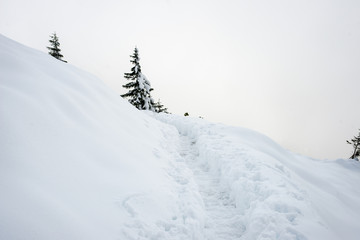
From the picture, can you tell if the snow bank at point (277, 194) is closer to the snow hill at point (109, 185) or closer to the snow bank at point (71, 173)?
the snow hill at point (109, 185)

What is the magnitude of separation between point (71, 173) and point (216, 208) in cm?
383

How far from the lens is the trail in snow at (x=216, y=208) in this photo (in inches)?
155

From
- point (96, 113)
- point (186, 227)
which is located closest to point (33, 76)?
point (96, 113)

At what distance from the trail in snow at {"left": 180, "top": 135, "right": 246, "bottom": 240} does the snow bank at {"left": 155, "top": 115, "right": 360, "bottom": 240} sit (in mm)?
69

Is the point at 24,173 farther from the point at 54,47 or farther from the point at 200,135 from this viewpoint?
the point at 54,47

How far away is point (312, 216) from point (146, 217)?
397 centimetres

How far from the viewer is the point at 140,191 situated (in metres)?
3.90

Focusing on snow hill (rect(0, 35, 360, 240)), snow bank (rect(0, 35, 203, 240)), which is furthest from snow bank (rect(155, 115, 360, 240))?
snow bank (rect(0, 35, 203, 240))

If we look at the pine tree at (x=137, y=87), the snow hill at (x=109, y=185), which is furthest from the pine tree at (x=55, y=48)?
the snow hill at (x=109, y=185)

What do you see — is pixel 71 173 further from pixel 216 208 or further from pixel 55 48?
pixel 55 48

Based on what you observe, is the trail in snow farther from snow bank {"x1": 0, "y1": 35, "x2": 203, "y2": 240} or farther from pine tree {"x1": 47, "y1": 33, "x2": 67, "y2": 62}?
pine tree {"x1": 47, "y1": 33, "x2": 67, "y2": 62}

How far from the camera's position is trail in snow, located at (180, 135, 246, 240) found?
155 inches

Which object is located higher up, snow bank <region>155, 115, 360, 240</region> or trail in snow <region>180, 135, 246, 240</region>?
snow bank <region>155, 115, 360, 240</region>

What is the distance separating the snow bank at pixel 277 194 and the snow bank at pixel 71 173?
1.31 m
